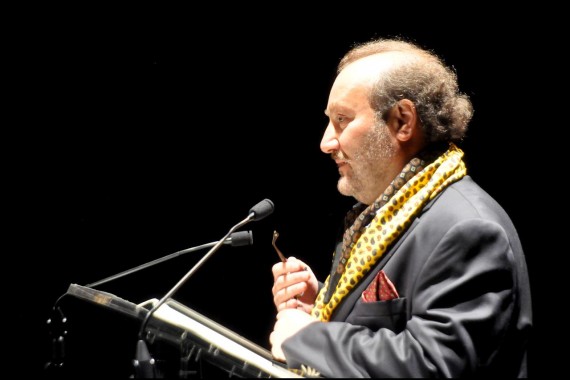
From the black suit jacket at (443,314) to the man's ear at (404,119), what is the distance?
0.27 metres

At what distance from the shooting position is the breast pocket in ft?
4.80

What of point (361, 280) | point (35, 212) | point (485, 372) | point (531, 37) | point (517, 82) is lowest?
point (485, 372)

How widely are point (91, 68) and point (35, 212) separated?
2.10ft

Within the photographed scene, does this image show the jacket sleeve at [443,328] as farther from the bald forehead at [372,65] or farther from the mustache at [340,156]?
the bald forehead at [372,65]

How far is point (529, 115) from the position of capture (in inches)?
90.0

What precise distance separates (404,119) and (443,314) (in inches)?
25.9

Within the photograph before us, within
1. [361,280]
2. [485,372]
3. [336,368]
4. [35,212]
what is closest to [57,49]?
[35,212]

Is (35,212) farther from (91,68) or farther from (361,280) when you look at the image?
(361,280)

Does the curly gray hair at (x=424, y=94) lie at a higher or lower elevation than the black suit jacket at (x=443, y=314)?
higher

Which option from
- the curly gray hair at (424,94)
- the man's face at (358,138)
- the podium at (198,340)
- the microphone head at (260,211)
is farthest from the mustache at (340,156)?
the podium at (198,340)

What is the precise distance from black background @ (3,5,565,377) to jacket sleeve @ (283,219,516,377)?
3.56 feet

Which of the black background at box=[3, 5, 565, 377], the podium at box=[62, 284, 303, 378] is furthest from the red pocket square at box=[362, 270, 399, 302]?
the black background at box=[3, 5, 565, 377]

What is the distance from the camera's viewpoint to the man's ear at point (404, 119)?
173 centimetres

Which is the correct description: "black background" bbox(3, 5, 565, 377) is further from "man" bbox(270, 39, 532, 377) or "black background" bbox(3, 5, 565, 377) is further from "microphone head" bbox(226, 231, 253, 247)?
"microphone head" bbox(226, 231, 253, 247)
